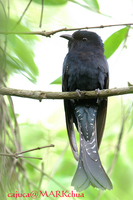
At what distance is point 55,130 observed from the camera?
139 inches

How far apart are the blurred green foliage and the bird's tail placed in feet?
0.50

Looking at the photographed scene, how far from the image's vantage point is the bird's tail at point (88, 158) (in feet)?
7.75

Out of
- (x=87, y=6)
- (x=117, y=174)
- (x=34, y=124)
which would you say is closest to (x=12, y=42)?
(x=87, y=6)

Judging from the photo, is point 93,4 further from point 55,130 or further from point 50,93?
point 55,130

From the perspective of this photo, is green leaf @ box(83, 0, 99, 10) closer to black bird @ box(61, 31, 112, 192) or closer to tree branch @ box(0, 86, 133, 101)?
black bird @ box(61, 31, 112, 192)

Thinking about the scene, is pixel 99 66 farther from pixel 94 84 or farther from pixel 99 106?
pixel 99 106

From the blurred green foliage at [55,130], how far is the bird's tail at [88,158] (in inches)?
6.0

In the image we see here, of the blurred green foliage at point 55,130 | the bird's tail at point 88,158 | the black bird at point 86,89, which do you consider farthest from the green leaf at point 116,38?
the bird's tail at point 88,158

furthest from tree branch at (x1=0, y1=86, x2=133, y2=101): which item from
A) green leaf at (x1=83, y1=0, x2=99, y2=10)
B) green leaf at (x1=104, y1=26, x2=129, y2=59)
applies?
green leaf at (x1=83, y1=0, x2=99, y2=10)

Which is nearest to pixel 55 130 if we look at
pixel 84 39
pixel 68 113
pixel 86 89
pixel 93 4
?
pixel 68 113

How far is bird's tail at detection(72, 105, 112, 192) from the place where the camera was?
7.75 ft

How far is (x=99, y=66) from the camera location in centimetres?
303

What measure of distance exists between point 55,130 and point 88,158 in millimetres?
952

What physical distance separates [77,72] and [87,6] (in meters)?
0.89
